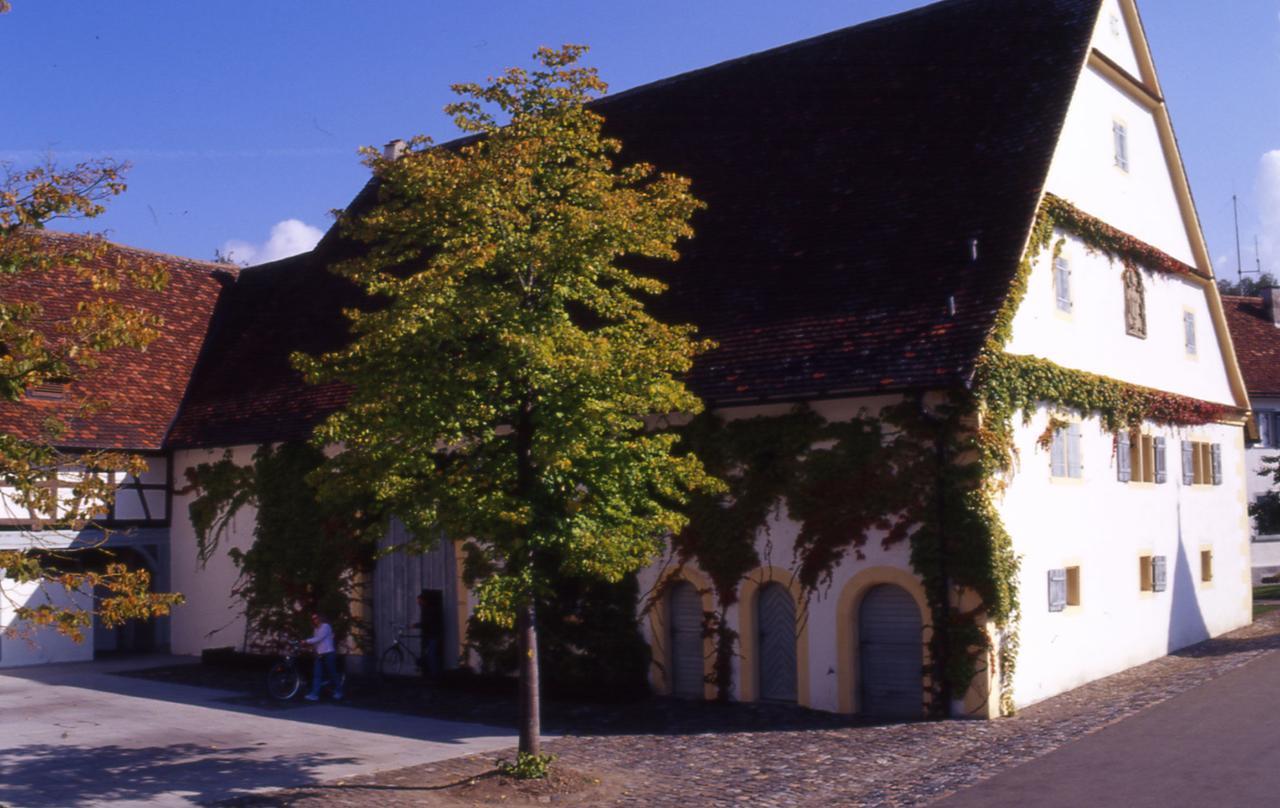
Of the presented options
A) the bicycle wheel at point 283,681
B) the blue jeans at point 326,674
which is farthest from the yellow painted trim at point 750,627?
the bicycle wheel at point 283,681

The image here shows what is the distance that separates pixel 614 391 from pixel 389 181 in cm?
354

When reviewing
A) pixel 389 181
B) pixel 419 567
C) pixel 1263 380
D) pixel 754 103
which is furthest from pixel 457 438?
pixel 1263 380

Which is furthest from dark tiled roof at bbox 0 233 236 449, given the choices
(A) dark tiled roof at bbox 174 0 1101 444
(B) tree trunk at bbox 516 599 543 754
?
(B) tree trunk at bbox 516 599 543 754

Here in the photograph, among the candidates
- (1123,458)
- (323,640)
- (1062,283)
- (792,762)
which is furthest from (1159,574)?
(323,640)

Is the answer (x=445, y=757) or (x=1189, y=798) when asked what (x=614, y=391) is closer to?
(x=445, y=757)

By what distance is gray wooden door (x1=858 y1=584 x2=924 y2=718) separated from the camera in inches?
706

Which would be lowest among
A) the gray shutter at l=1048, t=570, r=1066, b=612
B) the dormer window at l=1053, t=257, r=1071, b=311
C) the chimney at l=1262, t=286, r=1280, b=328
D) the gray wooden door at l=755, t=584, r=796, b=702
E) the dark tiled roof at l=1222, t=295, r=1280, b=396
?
the gray wooden door at l=755, t=584, r=796, b=702

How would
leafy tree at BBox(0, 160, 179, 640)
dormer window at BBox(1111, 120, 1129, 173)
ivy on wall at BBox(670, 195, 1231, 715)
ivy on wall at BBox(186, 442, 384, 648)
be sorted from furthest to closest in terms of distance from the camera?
ivy on wall at BBox(186, 442, 384, 648) < dormer window at BBox(1111, 120, 1129, 173) < ivy on wall at BBox(670, 195, 1231, 715) < leafy tree at BBox(0, 160, 179, 640)

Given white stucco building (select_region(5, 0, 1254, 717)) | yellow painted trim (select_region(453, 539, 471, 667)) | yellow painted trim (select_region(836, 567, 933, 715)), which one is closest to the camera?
yellow painted trim (select_region(836, 567, 933, 715))

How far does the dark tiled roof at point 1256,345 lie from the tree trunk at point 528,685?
41810 mm

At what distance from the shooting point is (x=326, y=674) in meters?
21.5

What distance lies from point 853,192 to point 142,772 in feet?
43.9

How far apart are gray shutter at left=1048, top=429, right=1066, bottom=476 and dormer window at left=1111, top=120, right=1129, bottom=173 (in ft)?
18.5

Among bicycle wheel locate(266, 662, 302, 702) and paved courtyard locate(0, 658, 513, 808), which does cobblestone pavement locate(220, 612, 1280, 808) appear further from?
bicycle wheel locate(266, 662, 302, 702)
